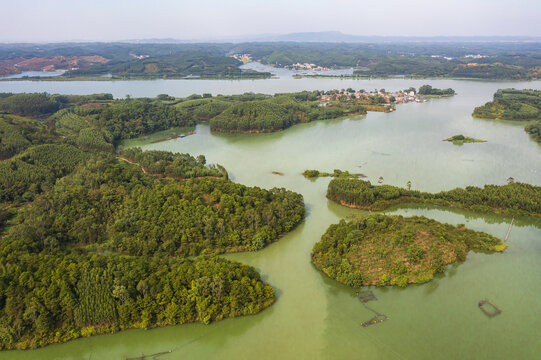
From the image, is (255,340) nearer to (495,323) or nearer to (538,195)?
(495,323)

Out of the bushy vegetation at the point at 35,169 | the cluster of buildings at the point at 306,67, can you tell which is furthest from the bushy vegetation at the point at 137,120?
the cluster of buildings at the point at 306,67

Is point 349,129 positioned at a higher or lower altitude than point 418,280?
higher

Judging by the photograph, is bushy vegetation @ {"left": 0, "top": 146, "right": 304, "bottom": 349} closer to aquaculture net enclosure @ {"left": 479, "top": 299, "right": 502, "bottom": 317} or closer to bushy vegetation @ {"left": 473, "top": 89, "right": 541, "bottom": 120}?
aquaculture net enclosure @ {"left": 479, "top": 299, "right": 502, "bottom": 317}

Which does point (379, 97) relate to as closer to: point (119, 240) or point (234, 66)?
point (119, 240)

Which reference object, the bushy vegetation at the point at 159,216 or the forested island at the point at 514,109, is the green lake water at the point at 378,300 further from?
the forested island at the point at 514,109

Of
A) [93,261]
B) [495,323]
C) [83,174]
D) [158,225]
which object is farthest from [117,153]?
[495,323]

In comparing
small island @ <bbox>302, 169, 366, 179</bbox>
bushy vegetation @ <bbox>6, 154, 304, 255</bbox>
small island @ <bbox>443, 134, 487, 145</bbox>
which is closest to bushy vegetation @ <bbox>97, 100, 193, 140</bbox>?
bushy vegetation @ <bbox>6, 154, 304, 255</bbox>
